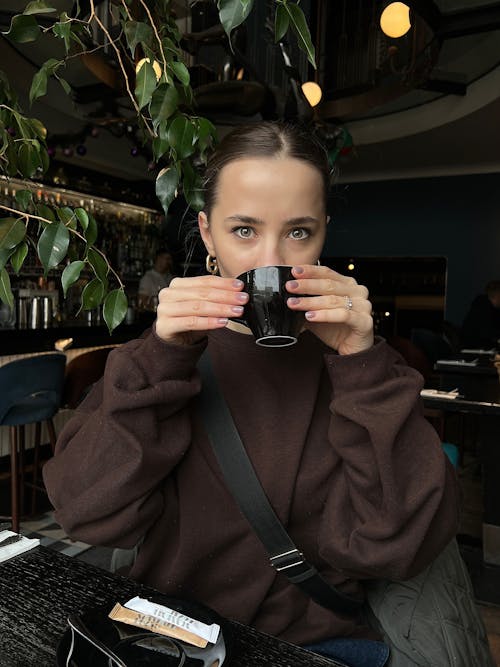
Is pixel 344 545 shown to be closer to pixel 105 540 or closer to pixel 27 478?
pixel 105 540

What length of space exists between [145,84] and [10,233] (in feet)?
1.19

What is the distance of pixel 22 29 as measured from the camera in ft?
3.51

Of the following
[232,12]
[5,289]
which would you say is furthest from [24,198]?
[232,12]

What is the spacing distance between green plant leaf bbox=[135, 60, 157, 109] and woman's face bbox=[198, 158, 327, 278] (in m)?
0.20

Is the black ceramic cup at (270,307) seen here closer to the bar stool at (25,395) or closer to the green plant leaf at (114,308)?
the green plant leaf at (114,308)

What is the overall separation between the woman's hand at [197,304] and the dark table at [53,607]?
42 centimetres

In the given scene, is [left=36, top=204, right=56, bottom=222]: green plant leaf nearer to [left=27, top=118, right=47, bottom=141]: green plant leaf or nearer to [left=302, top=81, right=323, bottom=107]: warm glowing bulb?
[left=27, top=118, right=47, bottom=141]: green plant leaf

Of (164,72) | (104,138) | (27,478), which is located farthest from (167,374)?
(104,138)

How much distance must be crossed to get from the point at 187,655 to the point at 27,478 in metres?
3.90

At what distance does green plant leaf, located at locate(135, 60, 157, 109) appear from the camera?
41.3 inches

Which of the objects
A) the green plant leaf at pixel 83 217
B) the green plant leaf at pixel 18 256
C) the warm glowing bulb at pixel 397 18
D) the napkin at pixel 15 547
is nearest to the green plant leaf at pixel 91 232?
the green plant leaf at pixel 83 217

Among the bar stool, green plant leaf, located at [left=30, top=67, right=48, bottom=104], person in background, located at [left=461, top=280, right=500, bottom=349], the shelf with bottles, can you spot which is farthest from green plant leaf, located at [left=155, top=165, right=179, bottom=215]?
the shelf with bottles

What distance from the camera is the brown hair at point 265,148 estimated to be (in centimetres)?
112

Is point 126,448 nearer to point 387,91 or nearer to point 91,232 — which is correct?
point 91,232
